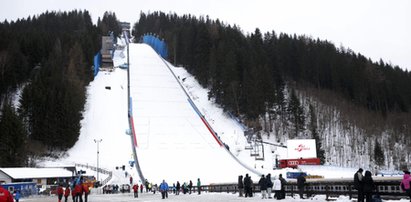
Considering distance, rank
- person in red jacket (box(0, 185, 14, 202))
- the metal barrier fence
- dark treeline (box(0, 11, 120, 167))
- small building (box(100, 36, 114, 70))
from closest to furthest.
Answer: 1. person in red jacket (box(0, 185, 14, 202))
2. the metal barrier fence
3. dark treeline (box(0, 11, 120, 167))
4. small building (box(100, 36, 114, 70))

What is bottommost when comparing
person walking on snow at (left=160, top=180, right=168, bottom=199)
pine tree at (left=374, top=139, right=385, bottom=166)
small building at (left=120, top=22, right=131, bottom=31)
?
person walking on snow at (left=160, top=180, right=168, bottom=199)

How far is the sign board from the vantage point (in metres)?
42.7

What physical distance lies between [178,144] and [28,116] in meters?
16.5

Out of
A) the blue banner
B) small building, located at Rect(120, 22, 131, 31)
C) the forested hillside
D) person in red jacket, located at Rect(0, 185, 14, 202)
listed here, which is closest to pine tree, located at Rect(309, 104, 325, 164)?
the forested hillside

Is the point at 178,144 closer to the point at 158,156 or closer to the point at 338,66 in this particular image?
the point at 158,156

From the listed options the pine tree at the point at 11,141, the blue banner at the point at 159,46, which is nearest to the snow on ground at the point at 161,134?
the pine tree at the point at 11,141

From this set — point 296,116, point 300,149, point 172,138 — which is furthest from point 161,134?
point 296,116

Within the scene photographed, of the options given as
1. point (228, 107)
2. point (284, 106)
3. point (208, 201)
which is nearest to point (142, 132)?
point (228, 107)

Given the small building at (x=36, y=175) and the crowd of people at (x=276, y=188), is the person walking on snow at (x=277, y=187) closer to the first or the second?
the crowd of people at (x=276, y=188)

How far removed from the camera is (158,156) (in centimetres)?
4038

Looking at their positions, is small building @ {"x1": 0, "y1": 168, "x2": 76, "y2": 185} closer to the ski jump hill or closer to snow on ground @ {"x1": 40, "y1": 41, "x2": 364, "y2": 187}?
snow on ground @ {"x1": 40, "y1": 41, "x2": 364, "y2": 187}

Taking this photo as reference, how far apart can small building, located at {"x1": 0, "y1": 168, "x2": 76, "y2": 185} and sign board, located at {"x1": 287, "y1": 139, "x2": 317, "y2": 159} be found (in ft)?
63.0

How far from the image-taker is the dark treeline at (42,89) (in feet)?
132

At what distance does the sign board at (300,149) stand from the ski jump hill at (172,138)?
5646 millimetres
